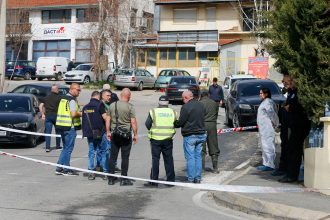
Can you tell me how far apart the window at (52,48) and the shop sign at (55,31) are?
665 millimetres

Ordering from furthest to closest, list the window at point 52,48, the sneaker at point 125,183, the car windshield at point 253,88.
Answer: the window at point 52,48 < the car windshield at point 253,88 < the sneaker at point 125,183

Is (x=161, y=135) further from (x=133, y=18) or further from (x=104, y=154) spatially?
(x=133, y=18)

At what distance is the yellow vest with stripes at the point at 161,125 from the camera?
12.5 m

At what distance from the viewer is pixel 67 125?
13930 millimetres

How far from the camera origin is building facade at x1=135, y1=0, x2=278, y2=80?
51.5m

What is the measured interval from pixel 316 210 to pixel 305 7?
136 inches

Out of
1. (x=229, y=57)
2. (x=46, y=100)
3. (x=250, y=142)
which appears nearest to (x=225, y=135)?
(x=250, y=142)

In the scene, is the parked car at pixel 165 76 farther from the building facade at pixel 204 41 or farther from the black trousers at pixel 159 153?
the black trousers at pixel 159 153

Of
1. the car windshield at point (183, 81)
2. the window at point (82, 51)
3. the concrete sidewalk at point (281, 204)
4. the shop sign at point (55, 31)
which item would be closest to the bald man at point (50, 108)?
the concrete sidewalk at point (281, 204)

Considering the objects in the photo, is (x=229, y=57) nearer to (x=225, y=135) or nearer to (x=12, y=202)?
(x=225, y=135)

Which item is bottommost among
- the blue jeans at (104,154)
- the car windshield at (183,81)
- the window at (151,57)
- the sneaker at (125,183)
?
the sneaker at (125,183)

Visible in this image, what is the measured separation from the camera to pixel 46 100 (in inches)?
716

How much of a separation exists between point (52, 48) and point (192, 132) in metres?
51.6

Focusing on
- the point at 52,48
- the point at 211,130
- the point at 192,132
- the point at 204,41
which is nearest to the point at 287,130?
the point at 211,130
